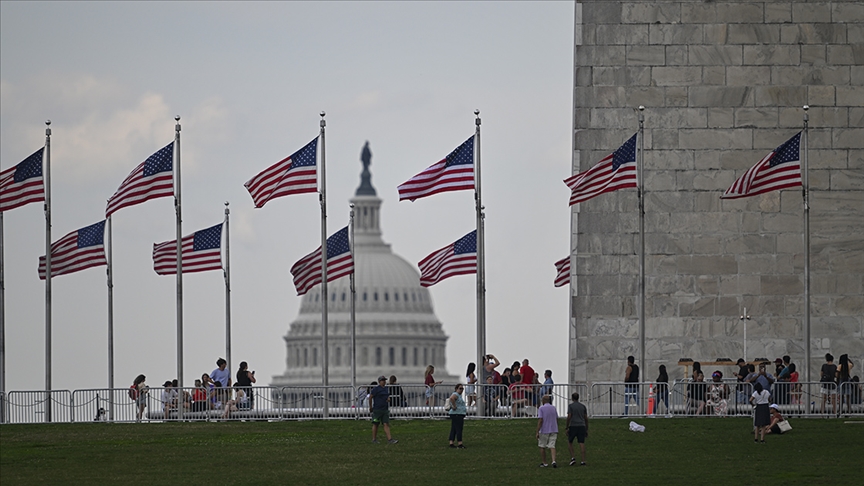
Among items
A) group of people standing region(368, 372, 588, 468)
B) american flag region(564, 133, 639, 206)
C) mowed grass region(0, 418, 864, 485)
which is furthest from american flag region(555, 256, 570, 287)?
group of people standing region(368, 372, 588, 468)

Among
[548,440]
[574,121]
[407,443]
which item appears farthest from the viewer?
[574,121]

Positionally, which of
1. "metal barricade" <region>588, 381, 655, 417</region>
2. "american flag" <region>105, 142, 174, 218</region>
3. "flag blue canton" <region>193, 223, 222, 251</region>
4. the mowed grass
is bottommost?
the mowed grass

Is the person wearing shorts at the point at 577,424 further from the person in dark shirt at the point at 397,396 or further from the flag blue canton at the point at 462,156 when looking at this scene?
the flag blue canton at the point at 462,156

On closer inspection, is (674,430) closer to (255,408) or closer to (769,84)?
(255,408)

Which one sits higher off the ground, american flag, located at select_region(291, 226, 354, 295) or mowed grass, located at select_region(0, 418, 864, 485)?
american flag, located at select_region(291, 226, 354, 295)

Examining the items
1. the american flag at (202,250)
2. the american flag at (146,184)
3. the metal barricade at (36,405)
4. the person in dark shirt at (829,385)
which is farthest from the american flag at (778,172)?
the metal barricade at (36,405)

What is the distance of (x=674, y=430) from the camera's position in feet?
132

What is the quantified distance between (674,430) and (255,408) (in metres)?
10.9

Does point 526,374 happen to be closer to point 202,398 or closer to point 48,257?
point 202,398

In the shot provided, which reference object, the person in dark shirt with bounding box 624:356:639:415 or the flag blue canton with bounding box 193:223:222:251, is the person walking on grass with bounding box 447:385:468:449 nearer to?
the person in dark shirt with bounding box 624:356:639:415

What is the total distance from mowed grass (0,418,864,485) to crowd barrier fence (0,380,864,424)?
1.30 metres

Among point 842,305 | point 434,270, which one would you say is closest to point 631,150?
point 434,270

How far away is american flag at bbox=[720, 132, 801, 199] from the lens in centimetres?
4475

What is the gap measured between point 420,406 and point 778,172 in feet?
31.8
